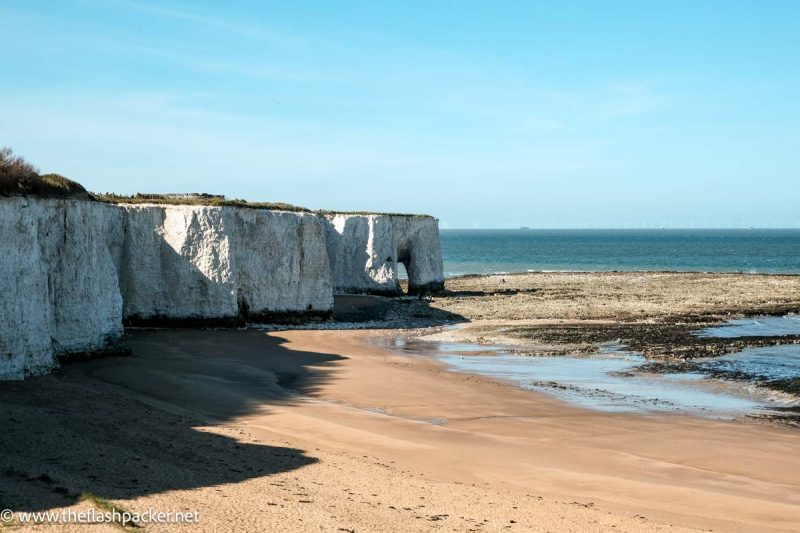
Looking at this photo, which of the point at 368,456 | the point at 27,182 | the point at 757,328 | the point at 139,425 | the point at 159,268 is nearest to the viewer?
the point at 368,456

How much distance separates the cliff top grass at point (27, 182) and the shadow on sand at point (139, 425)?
3714 mm

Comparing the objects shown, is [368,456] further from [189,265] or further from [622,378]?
[189,265]

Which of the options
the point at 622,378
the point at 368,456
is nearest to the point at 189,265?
the point at 622,378

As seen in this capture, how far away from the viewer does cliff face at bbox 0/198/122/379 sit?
14.8 m

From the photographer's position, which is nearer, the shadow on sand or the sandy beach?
the sandy beach

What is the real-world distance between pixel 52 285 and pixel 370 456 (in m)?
9.52

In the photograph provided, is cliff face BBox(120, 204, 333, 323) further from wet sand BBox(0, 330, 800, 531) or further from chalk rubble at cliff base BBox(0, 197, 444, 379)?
wet sand BBox(0, 330, 800, 531)

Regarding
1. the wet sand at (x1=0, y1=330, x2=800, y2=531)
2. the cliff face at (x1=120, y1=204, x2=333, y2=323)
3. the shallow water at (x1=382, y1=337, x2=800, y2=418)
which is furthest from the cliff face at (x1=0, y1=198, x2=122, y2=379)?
the shallow water at (x1=382, y1=337, x2=800, y2=418)

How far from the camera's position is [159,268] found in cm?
2767

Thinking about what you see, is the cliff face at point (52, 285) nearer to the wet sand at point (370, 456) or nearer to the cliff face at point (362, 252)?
the wet sand at point (370, 456)

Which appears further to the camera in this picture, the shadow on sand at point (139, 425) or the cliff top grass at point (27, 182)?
the cliff top grass at point (27, 182)

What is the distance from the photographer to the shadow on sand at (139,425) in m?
9.20

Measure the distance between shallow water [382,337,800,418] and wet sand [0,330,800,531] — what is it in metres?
1.29

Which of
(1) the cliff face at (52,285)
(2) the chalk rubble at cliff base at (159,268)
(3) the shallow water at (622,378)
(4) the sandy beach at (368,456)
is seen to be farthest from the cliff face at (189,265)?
(4) the sandy beach at (368,456)
